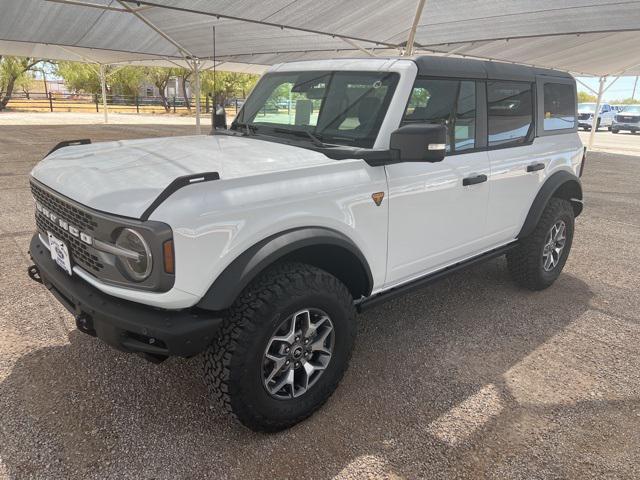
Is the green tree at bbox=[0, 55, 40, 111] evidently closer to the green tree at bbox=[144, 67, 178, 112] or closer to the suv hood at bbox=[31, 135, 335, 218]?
the green tree at bbox=[144, 67, 178, 112]

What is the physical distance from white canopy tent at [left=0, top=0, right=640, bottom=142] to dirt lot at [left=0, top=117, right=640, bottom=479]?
6.99 meters

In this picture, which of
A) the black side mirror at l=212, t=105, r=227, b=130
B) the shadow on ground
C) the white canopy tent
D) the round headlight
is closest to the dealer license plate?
the round headlight

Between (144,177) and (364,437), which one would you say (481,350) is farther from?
(144,177)

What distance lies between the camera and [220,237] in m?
2.03

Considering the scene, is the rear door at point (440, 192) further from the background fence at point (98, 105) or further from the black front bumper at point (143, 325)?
the background fence at point (98, 105)

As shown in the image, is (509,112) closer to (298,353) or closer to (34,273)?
(298,353)

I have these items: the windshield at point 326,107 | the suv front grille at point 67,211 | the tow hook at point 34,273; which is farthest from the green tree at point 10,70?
the suv front grille at point 67,211

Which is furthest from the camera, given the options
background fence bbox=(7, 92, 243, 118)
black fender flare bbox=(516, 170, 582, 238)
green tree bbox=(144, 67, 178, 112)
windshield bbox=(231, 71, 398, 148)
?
green tree bbox=(144, 67, 178, 112)

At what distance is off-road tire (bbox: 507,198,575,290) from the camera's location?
404 cm

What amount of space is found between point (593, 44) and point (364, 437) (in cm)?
1358

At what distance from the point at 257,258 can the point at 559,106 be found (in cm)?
334

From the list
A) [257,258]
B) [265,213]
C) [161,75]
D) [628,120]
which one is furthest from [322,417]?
[161,75]

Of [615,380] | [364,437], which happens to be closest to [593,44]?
[615,380]

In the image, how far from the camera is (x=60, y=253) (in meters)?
2.47
